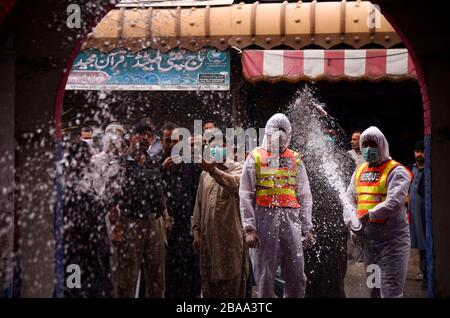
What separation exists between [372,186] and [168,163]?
6.69 feet

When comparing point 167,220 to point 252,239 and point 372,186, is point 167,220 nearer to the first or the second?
point 252,239

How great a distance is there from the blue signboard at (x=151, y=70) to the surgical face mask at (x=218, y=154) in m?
3.29

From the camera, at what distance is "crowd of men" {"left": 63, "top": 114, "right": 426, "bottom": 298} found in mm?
6332

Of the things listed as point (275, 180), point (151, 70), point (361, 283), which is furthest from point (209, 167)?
point (151, 70)

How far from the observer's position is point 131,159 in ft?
22.5

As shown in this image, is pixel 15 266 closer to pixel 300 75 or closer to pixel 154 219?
pixel 154 219

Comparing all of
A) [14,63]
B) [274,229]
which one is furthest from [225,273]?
[14,63]

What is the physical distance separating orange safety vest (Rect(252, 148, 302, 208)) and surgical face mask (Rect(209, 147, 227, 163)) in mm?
484

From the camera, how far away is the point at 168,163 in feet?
23.7

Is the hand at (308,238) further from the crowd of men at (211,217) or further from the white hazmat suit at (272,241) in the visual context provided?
the white hazmat suit at (272,241)

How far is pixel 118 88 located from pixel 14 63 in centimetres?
534

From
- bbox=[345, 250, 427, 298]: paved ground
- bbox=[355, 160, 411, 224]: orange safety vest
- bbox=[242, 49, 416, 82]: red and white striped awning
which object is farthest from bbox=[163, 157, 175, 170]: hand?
bbox=[242, 49, 416, 82]: red and white striped awning

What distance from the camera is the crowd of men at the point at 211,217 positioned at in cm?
633
